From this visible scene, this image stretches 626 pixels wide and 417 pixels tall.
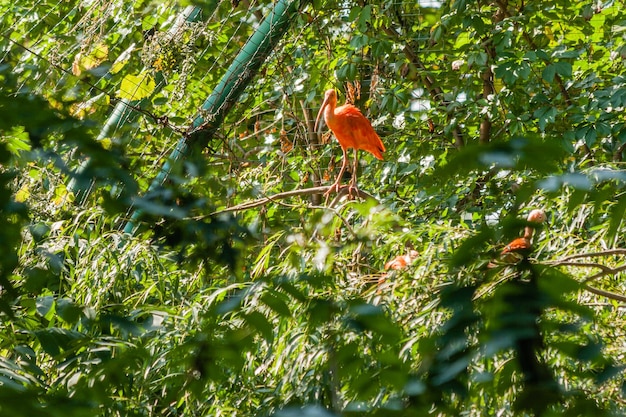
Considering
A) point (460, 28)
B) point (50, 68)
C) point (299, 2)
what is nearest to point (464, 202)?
point (460, 28)

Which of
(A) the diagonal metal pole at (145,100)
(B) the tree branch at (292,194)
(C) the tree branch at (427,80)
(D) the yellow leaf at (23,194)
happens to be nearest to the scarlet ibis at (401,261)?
(B) the tree branch at (292,194)

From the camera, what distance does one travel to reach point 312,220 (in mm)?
1074

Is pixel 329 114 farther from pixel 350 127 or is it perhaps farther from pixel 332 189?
pixel 332 189

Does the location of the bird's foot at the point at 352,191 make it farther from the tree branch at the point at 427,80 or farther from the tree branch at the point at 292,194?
the tree branch at the point at 427,80

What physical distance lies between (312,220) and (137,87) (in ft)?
6.40

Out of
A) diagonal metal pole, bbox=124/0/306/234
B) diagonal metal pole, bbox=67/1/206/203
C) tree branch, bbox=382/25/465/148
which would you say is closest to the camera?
diagonal metal pole, bbox=67/1/206/203

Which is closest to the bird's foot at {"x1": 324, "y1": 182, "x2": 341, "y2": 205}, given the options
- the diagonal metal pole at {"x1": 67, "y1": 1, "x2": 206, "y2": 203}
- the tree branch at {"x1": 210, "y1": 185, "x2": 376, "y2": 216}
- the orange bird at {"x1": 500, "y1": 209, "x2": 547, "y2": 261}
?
the tree branch at {"x1": 210, "y1": 185, "x2": 376, "y2": 216}

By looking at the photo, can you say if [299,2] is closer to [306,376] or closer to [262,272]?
[262,272]

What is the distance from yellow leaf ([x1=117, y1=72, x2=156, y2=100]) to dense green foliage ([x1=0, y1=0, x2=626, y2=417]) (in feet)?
0.04

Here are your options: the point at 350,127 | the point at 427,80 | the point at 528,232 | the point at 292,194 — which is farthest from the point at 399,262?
the point at 427,80

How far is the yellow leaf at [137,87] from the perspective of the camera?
115 inches

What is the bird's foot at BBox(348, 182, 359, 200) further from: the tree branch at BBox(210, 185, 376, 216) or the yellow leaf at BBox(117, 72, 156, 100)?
the yellow leaf at BBox(117, 72, 156, 100)

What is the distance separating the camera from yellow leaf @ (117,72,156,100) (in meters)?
2.93

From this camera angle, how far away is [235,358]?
2.84 ft
